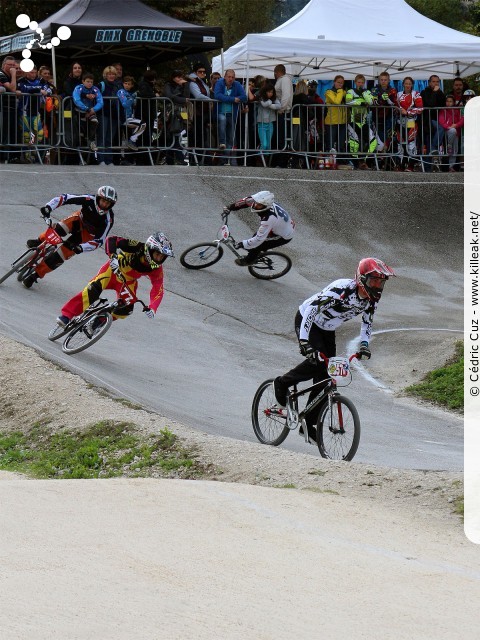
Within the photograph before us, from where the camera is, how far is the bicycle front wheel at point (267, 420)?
11.0 meters

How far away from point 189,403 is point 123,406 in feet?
4.83

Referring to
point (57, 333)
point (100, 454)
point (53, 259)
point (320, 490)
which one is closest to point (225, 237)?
point (53, 259)

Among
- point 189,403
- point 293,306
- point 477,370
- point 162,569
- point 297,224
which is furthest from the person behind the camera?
point 297,224

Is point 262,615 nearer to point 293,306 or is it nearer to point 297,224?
point 293,306

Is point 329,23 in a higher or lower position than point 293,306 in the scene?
higher

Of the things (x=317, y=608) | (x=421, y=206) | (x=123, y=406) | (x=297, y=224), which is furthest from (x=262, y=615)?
(x=421, y=206)

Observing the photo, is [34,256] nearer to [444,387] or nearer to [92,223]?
[92,223]

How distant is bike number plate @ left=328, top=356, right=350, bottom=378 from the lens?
10.4 m

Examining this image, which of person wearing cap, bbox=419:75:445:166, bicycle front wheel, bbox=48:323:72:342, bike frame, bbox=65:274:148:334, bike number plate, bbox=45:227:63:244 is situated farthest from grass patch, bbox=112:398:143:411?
person wearing cap, bbox=419:75:445:166

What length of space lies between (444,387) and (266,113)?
1049 centimetres

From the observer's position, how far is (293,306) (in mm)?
17922

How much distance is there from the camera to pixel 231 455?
365 inches

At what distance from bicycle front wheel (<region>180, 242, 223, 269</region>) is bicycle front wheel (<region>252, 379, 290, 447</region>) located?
7.90 m

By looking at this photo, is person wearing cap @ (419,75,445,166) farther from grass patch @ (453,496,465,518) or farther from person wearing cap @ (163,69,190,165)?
grass patch @ (453,496,465,518)
